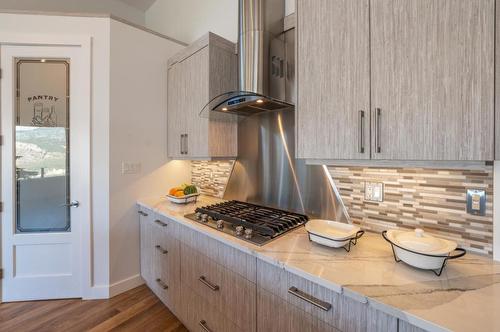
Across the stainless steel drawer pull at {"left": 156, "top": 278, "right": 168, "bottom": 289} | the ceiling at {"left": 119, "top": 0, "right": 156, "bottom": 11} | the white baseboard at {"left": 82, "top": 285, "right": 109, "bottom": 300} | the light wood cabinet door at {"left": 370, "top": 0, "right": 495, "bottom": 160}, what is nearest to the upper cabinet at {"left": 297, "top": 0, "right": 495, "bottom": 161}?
the light wood cabinet door at {"left": 370, "top": 0, "right": 495, "bottom": 160}

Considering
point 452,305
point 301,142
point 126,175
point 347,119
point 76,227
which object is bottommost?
point 76,227

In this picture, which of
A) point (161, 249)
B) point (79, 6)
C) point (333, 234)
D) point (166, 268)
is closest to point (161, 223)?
point (161, 249)

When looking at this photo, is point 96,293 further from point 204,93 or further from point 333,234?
point 333,234

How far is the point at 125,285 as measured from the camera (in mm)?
2383

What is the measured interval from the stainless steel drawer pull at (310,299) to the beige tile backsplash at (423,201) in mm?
686

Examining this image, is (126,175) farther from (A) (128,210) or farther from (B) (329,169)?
(B) (329,169)

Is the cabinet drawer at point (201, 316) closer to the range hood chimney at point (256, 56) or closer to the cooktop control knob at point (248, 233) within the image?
the cooktop control knob at point (248, 233)

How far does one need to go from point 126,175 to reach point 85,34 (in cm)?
134

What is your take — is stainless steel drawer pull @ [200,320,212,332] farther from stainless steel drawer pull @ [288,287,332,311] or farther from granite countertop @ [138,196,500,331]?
stainless steel drawer pull @ [288,287,332,311]

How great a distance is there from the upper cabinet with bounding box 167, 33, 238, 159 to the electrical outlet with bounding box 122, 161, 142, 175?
45 centimetres

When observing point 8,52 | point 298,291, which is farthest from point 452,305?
point 8,52

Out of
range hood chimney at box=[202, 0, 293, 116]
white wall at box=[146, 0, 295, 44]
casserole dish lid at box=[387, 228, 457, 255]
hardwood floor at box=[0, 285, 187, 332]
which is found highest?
white wall at box=[146, 0, 295, 44]

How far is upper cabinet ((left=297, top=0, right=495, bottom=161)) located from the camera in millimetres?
886

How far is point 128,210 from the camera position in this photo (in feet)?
7.88
